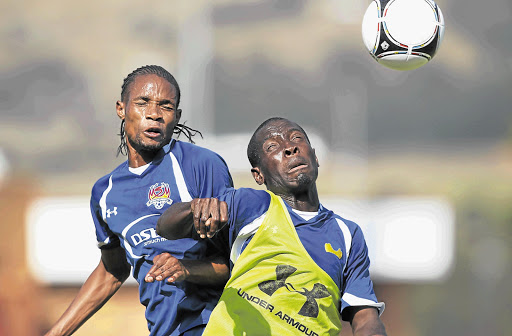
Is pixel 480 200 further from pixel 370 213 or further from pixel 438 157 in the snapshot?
pixel 370 213

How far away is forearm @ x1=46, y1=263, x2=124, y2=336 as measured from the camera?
4.31 metres

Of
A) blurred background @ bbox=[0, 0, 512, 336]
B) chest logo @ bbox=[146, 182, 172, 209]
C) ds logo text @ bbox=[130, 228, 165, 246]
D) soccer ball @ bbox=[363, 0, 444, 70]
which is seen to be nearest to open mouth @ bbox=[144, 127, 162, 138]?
Answer: chest logo @ bbox=[146, 182, 172, 209]

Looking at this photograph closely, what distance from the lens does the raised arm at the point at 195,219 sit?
2951 mm

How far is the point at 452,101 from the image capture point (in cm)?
1197

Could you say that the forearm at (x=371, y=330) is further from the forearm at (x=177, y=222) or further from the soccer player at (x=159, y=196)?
the forearm at (x=177, y=222)

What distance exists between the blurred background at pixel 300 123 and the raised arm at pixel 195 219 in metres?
6.79

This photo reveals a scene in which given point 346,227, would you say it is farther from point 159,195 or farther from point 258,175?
point 159,195

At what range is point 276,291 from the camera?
10.7 feet

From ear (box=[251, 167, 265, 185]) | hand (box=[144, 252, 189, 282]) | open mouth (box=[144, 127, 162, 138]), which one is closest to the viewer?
hand (box=[144, 252, 189, 282])

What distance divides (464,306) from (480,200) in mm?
1798

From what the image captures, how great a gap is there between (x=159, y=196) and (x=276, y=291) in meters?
0.84

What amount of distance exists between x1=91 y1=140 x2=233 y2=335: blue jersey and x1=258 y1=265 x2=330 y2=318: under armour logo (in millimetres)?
493

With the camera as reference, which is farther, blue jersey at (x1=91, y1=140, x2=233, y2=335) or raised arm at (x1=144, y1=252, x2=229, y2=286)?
blue jersey at (x1=91, y1=140, x2=233, y2=335)

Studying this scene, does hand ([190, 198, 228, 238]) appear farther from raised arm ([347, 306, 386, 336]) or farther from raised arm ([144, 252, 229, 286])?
raised arm ([347, 306, 386, 336])
